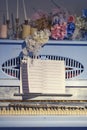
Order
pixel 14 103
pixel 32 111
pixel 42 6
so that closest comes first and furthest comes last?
pixel 32 111, pixel 14 103, pixel 42 6

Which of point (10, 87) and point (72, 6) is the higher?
point (72, 6)

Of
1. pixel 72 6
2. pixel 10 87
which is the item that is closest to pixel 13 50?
pixel 10 87

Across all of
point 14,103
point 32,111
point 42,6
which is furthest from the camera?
point 42,6

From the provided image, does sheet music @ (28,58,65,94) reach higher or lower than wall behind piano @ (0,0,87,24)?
lower

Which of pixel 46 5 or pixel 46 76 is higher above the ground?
pixel 46 5

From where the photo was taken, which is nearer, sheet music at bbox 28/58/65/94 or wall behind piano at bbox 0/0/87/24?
sheet music at bbox 28/58/65/94

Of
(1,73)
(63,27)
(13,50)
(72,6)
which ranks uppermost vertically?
(72,6)

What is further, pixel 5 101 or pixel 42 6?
pixel 42 6

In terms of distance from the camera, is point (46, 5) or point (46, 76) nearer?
point (46, 76)

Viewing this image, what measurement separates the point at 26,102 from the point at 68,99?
0.24 meters

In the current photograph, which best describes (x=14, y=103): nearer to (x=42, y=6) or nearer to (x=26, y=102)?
(x=26, y=102)

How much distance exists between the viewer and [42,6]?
6.42 ft

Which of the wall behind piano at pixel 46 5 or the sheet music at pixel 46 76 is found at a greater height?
the wall behind piano at pixel 46 5

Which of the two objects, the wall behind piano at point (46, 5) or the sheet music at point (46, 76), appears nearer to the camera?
the sheet music at point (46, 76)
